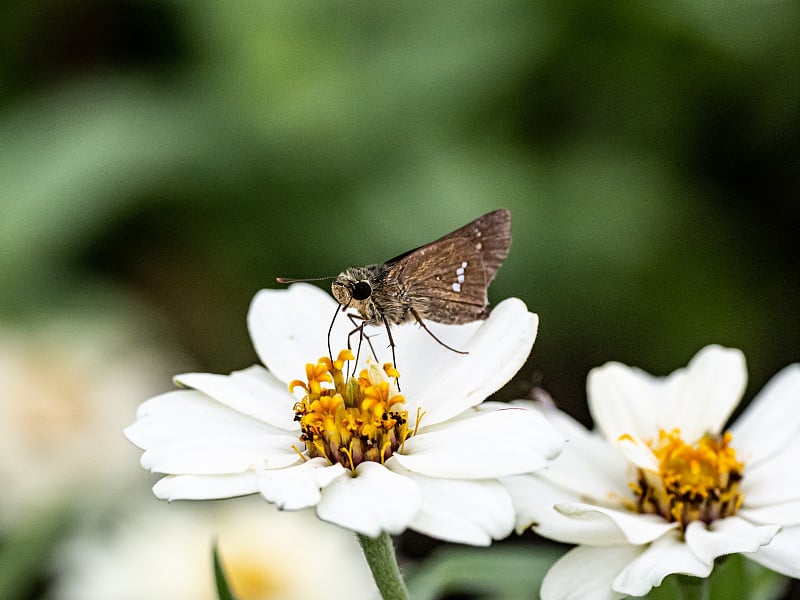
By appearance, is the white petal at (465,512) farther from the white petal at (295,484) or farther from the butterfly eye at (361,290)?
the butterfly eye at (361,290)

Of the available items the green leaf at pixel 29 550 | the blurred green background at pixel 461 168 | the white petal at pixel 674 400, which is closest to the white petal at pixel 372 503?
the white petal at pixel 674 400

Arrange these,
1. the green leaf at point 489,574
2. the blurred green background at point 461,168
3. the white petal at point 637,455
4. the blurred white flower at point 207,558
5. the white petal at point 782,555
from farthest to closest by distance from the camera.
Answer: the blurred green background at point 461,168
the blurred white flower at point 207,558
the green leaf at point 489,574
the white petal at point 637,455
the white petal at point 782,555

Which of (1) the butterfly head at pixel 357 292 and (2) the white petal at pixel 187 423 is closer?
(2) the white petal at pixel 187 423

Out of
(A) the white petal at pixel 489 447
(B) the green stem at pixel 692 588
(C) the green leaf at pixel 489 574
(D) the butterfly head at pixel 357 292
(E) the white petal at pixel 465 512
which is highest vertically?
(D) the butterfly head at pixel 357 292

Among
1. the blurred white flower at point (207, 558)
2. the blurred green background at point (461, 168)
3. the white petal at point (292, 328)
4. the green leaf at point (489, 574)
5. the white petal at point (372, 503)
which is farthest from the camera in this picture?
the blurred green background at point (461, 168)

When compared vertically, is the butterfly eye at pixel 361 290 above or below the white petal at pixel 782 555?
above
